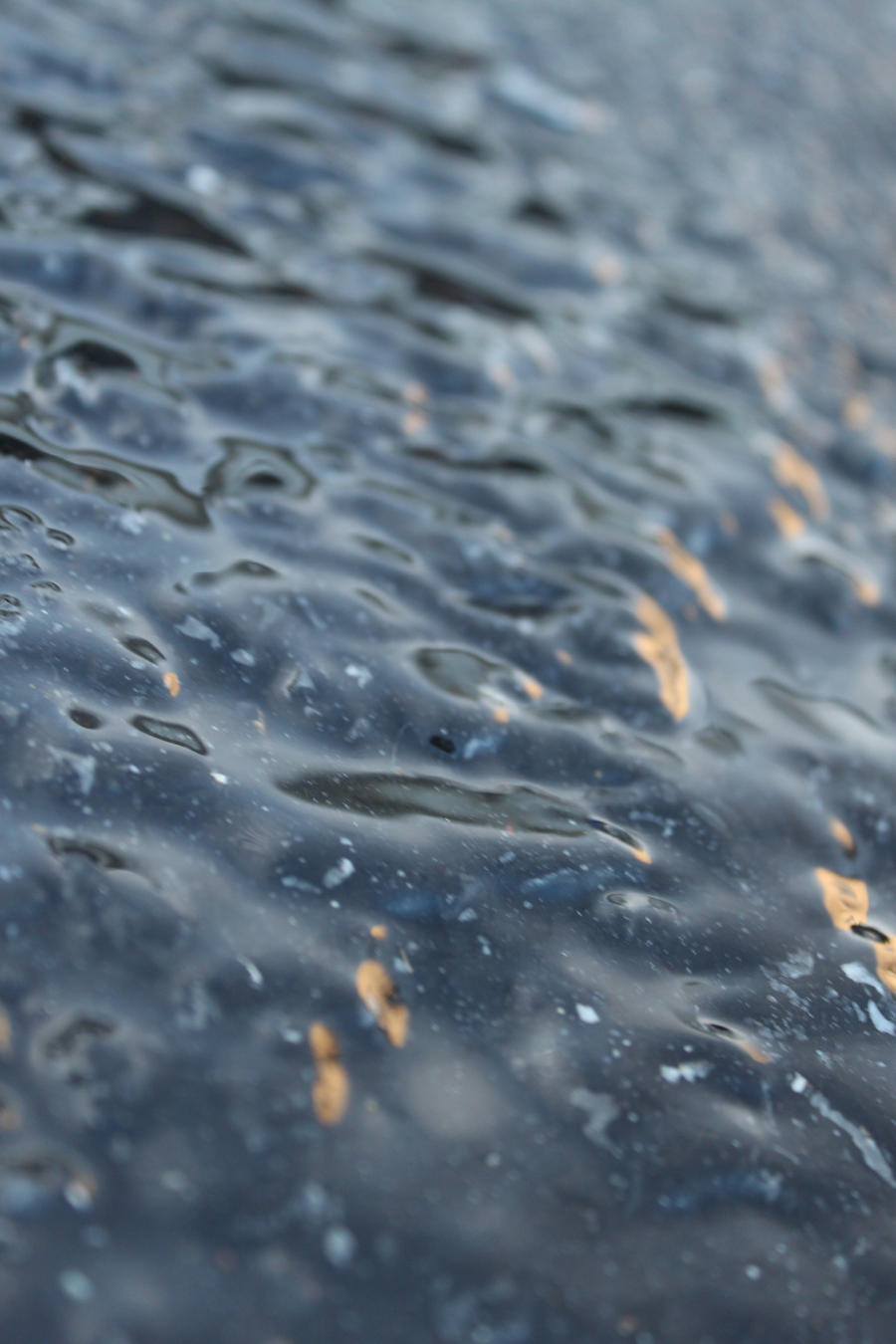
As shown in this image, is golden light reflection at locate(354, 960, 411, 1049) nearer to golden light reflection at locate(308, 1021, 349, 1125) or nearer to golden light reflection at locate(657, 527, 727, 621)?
golden light reflection at locate(308, 1021, 349, 1125)

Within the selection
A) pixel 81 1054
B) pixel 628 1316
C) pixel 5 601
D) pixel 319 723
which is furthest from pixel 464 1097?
pixel 5 601

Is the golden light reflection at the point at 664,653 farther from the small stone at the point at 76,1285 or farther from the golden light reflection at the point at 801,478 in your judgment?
the small stone at the point at 76,1285

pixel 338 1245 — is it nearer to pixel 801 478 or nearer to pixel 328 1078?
pixel 328 1078

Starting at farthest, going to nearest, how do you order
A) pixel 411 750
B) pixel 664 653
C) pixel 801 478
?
pixel 801 478
pixel 664 653
pixel 411 750

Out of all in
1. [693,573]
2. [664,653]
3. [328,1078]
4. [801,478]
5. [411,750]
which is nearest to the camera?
[328,1078]

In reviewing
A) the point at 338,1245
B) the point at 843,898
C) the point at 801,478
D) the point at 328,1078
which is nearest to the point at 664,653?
the point at 843,898

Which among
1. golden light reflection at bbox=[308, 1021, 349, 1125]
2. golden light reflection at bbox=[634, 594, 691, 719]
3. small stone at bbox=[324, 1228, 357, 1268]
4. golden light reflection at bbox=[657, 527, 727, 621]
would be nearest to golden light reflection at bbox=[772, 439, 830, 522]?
golden light reflection at bbox=[657, 527, 727, 621]

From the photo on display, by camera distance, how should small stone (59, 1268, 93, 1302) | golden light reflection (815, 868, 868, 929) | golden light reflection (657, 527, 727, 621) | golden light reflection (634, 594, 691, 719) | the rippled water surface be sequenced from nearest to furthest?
small stone (59, 1268, 93, 1302) → the rippled water surface → golden light reflection (815, 868, 868, 929) → golden light reflection (634, 594, 691, 719) → golden light reflection (657, 527, 727, 621)

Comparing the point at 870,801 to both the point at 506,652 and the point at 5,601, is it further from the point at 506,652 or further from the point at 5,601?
the point at 5,601

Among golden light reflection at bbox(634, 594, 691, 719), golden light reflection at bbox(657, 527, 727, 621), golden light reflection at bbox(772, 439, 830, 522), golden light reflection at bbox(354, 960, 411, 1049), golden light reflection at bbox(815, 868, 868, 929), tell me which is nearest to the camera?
golden light reflection at bbox(354, 960, 411, 1049)
